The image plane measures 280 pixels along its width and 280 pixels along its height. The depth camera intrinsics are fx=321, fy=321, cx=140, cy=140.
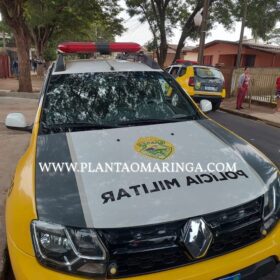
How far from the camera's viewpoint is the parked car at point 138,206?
1.73 m

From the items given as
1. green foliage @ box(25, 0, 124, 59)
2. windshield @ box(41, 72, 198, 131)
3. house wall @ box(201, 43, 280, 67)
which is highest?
green foliage @ box(25, 0, 124, 59)

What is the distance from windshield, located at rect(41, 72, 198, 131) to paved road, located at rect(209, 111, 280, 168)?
332 centimetres

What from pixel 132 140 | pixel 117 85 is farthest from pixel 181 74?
pixel 132 140

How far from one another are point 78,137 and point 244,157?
1311 mm

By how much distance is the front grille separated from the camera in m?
1.72

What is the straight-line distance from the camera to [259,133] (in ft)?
29.0

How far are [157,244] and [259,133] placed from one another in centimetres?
782

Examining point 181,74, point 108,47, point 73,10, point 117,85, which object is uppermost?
point 73,10

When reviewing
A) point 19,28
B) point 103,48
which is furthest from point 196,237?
point 19,28

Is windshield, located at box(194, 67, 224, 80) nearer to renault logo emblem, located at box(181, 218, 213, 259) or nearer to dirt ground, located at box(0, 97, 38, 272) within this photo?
dirt ground, located at box(0, 97, 38, 272)

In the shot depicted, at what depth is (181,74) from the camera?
13047 millimetres

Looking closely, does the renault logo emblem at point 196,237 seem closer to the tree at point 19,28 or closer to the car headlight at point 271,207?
the car headlight at point 271,207

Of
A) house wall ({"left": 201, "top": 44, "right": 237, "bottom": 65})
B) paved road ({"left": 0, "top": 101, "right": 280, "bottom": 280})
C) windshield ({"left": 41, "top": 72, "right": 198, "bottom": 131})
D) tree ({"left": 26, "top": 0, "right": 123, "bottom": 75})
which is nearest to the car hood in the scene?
windshield ({"left": 41, "top": 72, "right": 198, "bottom": 131})

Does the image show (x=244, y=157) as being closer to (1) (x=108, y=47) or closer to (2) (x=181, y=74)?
(1) (x=108, y=47)
